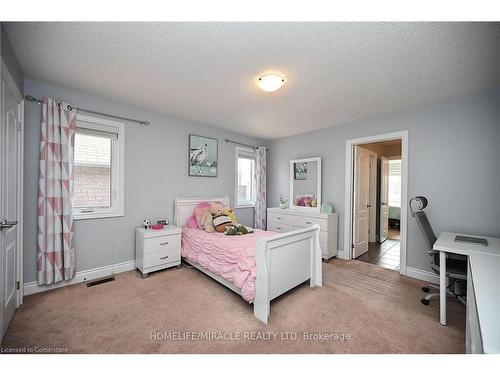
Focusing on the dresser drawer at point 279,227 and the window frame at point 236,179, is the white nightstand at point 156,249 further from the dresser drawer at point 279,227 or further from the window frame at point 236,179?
the dresser drawer at point 279,227

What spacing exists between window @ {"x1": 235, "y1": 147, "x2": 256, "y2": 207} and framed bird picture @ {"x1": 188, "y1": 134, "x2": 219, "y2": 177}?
583mm

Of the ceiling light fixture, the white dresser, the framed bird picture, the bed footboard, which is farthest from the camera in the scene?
the framed bird picture

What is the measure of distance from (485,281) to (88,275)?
3767mm

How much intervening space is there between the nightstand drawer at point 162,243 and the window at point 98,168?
596 millimetres

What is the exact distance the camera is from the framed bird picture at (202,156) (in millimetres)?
3677

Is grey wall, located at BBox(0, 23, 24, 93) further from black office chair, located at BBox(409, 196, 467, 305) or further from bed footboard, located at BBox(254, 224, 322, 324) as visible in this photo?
black office chair, located at BBox(409, 196, 467, 305)

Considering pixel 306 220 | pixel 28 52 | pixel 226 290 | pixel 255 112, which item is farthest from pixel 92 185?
pixel 306 220

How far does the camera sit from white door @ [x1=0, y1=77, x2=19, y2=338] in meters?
1.61

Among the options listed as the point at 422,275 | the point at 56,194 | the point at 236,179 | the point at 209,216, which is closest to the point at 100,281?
the point at 56,194

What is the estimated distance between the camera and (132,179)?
3047mm

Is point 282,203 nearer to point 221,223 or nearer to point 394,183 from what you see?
point 221,223

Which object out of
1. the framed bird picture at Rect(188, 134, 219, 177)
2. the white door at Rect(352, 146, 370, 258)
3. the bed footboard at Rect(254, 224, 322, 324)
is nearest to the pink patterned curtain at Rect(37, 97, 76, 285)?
the framed bird picture at Rect(188, 134, 219, 177)

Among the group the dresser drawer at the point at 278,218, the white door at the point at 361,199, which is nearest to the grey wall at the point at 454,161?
the white door at the point at 361,199

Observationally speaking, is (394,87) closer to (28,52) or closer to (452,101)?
(452,101)
